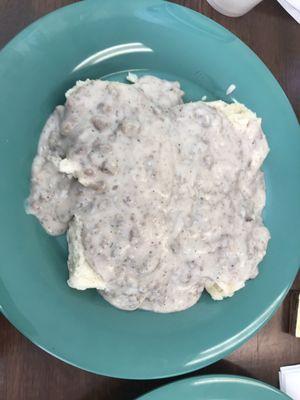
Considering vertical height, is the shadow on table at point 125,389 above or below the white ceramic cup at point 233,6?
below

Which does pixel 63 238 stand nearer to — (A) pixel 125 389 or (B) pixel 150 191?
(B) pixel 150 191

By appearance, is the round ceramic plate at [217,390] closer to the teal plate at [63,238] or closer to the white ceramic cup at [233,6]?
the teal plate at [63,238]

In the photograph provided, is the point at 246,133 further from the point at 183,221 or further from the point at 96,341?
the point at 96,341

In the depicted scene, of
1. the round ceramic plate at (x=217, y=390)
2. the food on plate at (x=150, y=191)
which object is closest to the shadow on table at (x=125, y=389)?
the round ceramic plate at (x=217, y=390)

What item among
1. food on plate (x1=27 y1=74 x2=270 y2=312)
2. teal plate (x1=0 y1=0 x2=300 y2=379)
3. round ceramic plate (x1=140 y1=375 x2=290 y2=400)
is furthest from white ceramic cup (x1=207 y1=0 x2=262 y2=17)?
round ceramic plate (x1=140 y1=375 x2=290 y2=400)

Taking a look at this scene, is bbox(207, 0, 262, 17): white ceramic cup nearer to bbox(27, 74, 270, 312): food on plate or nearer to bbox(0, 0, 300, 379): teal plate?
bbox(0, 0, 300, 379): teal plate

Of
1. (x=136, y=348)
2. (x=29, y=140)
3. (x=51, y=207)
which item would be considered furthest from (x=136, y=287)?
(x=29, y=140)
